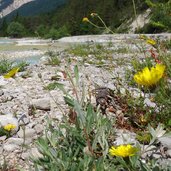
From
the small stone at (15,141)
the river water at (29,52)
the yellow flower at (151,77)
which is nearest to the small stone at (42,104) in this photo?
the small stone at (15,141)

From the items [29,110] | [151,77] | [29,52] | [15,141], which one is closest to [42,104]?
[29,110]

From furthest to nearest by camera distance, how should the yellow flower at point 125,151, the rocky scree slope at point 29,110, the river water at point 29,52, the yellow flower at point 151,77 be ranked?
the river water at point 29,52 < the rocky scree slope at point 29,110 < the yellow flower at point 151,77 < the yellow flower at point 125,151

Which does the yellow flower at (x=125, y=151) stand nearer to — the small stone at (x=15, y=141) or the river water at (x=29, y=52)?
the small stone at (x=15, y=141)

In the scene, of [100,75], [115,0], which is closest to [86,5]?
[115,0]

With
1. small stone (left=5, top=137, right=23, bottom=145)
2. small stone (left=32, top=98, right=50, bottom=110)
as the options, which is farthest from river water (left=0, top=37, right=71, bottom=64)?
small stone (left=5, top=137, right=23, bottom=145)

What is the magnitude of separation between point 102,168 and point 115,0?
8339 cm

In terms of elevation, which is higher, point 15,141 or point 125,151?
point 125,151

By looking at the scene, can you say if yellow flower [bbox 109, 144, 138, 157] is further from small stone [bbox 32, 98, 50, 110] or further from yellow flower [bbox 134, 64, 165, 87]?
small stone [bbox 32, 98, 50, 110]

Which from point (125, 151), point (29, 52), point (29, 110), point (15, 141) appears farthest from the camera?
point (29, 52)

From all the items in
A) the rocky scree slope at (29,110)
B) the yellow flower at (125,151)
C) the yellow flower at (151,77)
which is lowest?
the rocky scree slope at (29,110)

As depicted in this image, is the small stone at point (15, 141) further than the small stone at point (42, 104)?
No

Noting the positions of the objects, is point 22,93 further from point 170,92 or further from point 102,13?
point 102,13

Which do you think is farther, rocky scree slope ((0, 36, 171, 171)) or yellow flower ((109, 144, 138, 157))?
rocky scree slope ((0, 36, 171, 171))

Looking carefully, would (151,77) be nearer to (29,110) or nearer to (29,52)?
(29,110)
